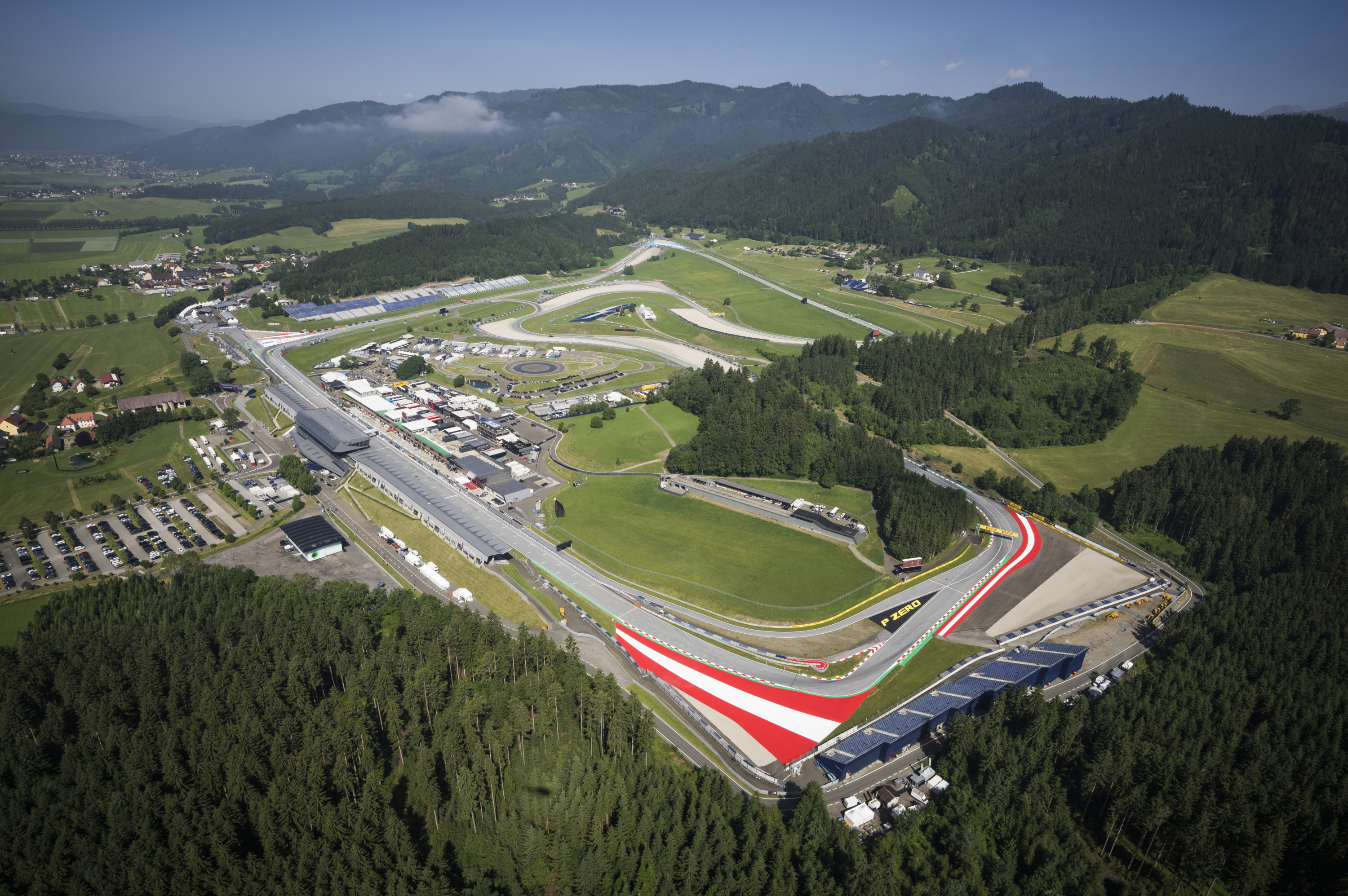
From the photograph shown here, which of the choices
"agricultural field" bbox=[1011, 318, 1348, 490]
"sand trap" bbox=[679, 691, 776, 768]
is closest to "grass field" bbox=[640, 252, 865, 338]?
"agricultural field" bbox=[1011, 318, 1348, 490]

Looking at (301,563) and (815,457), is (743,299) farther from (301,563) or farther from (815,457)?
(301,563)

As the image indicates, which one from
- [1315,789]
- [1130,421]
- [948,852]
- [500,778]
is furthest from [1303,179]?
[500,778]

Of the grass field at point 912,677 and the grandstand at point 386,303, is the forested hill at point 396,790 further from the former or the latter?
the grandstand at point 386,303

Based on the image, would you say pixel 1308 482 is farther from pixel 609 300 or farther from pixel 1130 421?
pixel 609 300

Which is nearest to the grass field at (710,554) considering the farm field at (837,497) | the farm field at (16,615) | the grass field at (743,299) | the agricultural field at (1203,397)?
the farm field at (837,497)

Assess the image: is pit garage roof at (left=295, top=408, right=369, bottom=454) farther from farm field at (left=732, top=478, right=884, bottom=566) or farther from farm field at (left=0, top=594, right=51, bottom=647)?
farm field at (left=732, top=478, right=884, bottom=566)

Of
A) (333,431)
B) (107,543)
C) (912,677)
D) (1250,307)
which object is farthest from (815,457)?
(1250,307)
